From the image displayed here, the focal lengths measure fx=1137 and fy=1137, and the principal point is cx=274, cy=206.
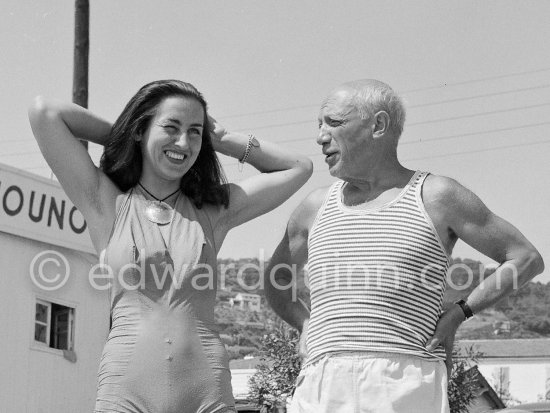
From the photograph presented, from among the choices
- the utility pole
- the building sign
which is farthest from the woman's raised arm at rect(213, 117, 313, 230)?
the building sign

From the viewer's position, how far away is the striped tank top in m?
3.81

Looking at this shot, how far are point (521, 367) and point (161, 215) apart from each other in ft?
252

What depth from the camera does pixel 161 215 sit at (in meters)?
3.96

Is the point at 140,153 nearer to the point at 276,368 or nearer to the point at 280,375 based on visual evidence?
the point at 280,375

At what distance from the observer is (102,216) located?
393cm

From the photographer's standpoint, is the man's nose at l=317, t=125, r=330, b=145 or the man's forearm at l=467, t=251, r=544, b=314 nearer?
the man's forearm at l=467, t=251, r=544, b=314

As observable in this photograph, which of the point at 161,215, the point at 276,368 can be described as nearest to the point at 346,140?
the point at 161,215

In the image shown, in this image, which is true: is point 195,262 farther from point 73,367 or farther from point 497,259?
point 73,367

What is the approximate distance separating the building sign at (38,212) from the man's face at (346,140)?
38.7 ft

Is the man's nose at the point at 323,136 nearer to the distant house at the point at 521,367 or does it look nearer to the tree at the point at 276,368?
the tree at the point at 276,368

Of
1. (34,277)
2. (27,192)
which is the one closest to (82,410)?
(34,277)

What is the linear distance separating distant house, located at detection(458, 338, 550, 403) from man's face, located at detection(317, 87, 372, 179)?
73.3 m

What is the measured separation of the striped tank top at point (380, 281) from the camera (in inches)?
150

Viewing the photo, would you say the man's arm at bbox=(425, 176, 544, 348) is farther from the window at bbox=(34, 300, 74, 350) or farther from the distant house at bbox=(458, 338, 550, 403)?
the distant house at bbox=(458, 338, 550, 403)
